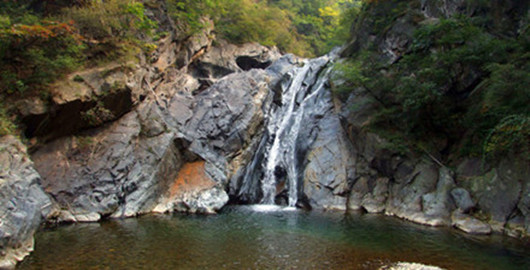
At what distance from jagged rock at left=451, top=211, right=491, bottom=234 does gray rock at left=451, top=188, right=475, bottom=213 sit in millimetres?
305

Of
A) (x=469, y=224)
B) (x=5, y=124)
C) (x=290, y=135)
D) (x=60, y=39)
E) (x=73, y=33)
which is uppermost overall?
(x=73, y=33)

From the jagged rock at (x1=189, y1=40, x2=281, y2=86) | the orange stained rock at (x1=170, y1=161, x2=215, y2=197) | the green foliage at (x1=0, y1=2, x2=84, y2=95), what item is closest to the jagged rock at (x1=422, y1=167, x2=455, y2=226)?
the orange stained rock at (x1=170, y1=161, x2=215, y2=197)

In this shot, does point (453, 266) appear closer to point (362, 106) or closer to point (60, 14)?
point (362, 106)

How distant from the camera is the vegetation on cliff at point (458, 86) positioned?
12.4m

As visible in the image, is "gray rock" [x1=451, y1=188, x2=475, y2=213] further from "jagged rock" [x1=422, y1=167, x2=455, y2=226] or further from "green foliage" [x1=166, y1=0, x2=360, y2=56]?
"green foliage" [x1=166, y1=0, x2=360, y2=56]

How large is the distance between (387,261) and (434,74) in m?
10.4

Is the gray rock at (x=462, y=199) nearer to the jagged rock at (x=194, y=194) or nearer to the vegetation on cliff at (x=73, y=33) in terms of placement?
the jagged rock at (x=194, y=194)

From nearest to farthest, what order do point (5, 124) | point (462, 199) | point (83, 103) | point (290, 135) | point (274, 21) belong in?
point (5, 124), point (462, 199), point (83, 103), point (290, 135), point (274, 21)

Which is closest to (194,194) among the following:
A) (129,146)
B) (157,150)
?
(157,150)

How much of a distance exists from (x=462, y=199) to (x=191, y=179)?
13.8m

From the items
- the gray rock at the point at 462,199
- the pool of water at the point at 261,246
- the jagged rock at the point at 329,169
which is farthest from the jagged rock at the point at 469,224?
the jagged rock at the point at 329,169

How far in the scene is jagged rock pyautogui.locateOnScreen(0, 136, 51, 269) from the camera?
8.47 metres

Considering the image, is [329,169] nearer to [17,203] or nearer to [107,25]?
[107,25]

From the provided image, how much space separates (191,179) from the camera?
62.1 ft
